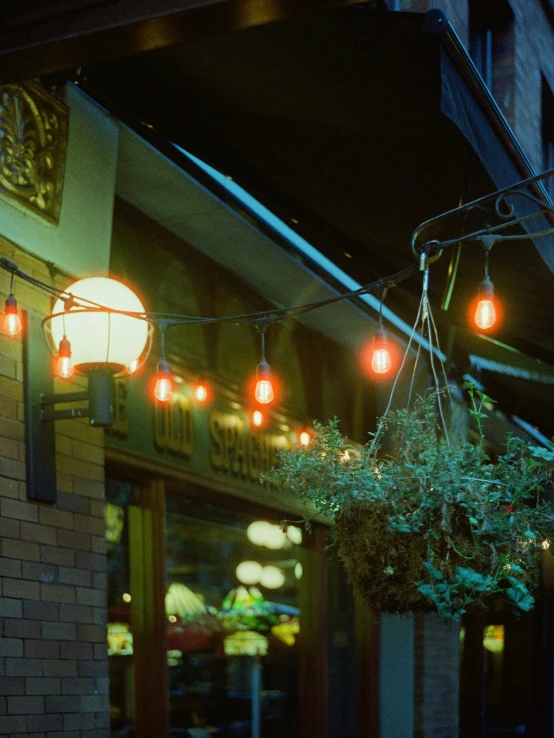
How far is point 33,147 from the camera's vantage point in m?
5.27

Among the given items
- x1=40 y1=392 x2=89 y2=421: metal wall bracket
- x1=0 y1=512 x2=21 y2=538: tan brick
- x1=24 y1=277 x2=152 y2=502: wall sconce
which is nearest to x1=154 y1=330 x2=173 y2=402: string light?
x1=24 y1=277 x2=152 y2=502: wall sconce

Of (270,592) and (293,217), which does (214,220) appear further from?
(270,592)

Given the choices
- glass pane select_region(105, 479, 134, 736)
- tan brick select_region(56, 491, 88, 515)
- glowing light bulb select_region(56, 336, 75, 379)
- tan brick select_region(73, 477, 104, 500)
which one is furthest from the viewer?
glass pane select_region(105, 479, 134, 736)

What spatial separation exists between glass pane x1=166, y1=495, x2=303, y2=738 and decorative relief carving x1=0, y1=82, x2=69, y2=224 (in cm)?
230

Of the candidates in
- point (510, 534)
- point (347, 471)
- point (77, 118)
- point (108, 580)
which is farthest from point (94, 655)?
point (77, 118)

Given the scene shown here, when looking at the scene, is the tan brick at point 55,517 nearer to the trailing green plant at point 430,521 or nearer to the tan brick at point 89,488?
the tan brick at point 89,488

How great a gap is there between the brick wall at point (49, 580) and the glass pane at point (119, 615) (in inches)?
30.7

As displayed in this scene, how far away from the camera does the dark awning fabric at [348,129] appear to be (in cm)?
521

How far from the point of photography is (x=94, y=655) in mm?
5238

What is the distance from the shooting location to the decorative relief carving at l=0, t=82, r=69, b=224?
5.09 meters

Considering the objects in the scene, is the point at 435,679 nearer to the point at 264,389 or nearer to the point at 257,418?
the point at 257,418

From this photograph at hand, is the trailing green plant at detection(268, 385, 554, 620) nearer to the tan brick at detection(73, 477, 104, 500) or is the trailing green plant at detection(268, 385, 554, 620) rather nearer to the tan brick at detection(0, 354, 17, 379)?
the tan brick at detection(73, 477, 104, 500)

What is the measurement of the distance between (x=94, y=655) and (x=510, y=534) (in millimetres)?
2131

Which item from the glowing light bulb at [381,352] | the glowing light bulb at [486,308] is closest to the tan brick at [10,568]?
the glowing light bulb at [381,352]
